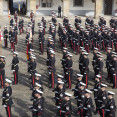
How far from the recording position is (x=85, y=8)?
1432 inches

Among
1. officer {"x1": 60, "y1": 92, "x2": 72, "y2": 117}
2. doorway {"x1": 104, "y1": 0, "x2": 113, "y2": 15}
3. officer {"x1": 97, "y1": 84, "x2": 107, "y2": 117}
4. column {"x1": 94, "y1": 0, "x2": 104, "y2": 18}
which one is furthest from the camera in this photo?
doorway {"x1": 104, "y1": 0, "x2": 113, "y2": 15}

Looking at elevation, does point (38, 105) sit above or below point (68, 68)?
below

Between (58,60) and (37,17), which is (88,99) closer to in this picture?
(58,60)

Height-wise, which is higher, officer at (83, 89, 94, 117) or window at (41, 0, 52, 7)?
window at (41, 0, 52, 7)

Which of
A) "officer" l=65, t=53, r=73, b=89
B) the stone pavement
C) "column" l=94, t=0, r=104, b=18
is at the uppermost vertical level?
"column" l=94, t=0, r=104, b=18

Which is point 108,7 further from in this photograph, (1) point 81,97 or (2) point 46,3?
(1) point 81,97

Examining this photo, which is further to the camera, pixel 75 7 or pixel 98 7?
pixel 75 7

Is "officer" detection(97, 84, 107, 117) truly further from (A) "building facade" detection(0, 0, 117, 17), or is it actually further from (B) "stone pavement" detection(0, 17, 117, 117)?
(A) "building facade" detection(0, 0, 117, 17)

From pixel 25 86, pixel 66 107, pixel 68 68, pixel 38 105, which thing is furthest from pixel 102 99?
pixel 25 86

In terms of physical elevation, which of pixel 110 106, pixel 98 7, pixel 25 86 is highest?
pixel 98 7

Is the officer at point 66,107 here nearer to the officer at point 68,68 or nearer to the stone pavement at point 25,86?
the stone pavement at point 25,86

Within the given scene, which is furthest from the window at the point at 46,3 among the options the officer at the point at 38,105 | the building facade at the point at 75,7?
the officer at the point at 38,105

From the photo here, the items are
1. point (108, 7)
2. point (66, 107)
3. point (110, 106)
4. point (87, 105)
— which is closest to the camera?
point (110, 106)

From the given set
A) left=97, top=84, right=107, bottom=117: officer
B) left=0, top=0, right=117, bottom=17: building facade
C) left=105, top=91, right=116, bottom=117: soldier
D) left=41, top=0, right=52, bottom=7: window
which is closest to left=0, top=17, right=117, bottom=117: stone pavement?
left=97, top=84, right=107, bottom=117: officer
